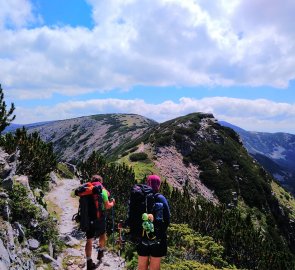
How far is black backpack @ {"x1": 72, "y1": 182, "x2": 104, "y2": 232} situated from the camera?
10938mm

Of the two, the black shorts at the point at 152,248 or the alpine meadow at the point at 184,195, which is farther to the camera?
the alpine meadow at the point at 184,195

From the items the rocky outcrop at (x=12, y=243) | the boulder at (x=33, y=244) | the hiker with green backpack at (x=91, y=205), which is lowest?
the boulder at (x=33, y=244)

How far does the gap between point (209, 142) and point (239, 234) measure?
50.9 metres

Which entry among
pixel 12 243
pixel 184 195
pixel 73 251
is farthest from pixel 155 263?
pixel 184 195

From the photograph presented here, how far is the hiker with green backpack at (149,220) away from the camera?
8516mm

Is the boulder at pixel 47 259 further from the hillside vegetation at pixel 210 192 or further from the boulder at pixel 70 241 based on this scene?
the boulder at pixel 70 241

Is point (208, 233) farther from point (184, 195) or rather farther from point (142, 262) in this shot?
point (142, 262)

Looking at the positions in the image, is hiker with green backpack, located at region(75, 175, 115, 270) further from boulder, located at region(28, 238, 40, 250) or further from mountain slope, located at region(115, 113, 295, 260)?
mountain slope, located at region(115, 113, 295, 260)

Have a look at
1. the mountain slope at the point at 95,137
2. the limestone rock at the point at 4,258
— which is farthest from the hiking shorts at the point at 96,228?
the mountain slope at the point at 95,137

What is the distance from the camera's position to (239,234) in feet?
91.4

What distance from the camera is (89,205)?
1105cm

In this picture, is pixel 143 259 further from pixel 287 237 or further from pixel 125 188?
pixel 287 237

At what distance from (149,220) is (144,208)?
30 cm

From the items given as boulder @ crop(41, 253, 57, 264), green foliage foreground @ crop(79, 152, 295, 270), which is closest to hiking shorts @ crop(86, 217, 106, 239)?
boulder @ crop(41, 253, 57, 264)
